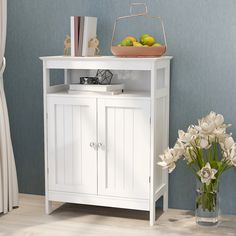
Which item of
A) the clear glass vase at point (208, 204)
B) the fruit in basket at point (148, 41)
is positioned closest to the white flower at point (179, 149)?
the clear glass vase at point (208, 204)

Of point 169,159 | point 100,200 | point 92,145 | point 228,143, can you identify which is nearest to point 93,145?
point 92,145

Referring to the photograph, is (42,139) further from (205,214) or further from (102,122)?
(205,214)

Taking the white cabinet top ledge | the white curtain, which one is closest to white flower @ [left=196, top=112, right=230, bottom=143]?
the white cabinet top ledge

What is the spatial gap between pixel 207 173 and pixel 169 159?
246 mm

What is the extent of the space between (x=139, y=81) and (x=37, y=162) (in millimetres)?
1032

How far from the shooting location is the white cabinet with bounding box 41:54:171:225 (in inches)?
130

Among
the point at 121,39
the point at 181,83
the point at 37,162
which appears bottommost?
the point at 37,162

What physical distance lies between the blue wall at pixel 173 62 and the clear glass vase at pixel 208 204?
0.24m

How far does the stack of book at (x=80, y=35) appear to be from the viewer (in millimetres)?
3492

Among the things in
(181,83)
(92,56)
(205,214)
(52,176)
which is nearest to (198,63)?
(181,83)

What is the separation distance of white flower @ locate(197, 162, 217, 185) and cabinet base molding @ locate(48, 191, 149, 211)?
1.28 feet

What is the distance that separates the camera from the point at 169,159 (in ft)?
10.8

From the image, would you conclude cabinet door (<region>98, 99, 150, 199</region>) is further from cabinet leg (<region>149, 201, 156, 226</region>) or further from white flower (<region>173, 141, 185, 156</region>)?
white flower (<region>173, 141, 185, 156</region>)

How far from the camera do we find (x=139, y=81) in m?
3.65
